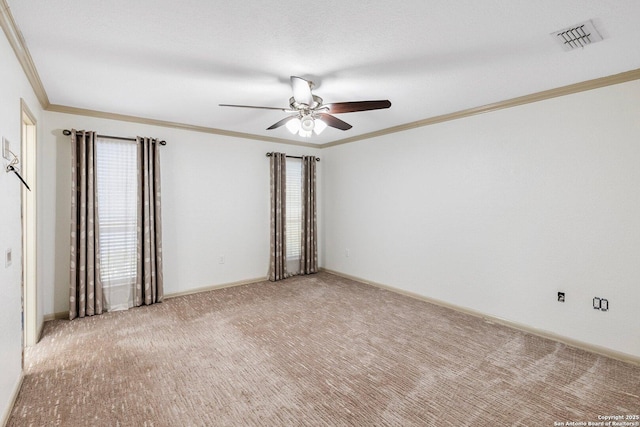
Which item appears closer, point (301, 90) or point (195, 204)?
point (301, 90)

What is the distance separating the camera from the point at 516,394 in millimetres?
2322

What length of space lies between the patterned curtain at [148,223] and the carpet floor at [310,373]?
0.41 meters

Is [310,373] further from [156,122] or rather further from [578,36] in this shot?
[156,122]

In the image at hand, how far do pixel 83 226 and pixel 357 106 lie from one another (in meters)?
3.46

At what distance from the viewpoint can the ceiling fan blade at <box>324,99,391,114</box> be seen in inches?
106

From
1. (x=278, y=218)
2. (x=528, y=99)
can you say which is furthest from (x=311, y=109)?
(x=278, y=218)

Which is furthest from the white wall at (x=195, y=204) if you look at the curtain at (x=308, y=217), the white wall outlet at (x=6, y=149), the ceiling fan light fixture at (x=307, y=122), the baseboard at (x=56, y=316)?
the ceiling fan light fixture at (x=307, y=122)

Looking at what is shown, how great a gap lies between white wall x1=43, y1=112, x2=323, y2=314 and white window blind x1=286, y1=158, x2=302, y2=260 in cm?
32

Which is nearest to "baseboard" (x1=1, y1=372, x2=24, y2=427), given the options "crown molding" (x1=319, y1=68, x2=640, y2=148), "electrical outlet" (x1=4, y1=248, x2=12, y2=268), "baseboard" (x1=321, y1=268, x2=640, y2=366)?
"electrical outlet" (x1=4, y1=248, x2=12, y2=268)

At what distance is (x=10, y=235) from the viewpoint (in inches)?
86.7

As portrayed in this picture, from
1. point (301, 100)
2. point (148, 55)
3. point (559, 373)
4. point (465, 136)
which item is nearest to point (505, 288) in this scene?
point (559, 373)

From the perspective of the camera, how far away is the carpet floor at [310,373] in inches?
83.3

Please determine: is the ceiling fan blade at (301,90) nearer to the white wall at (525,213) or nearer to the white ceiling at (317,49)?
the white ceiling at (317,49)

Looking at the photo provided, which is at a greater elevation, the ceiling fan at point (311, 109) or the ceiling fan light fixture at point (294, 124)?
the ceiling fan at point (311, 109)
